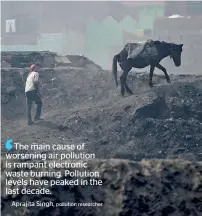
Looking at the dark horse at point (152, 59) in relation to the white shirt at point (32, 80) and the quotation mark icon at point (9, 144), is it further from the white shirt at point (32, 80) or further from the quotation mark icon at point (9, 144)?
the quotation mark icon at point (9, 144)

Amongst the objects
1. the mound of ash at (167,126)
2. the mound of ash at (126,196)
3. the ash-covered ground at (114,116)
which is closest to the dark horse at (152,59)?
the ash-covered ground at (114,116)

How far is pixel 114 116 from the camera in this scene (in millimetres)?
14008

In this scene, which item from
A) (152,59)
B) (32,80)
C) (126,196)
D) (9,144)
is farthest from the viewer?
(152,59)

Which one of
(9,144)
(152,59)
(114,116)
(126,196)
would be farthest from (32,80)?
(126,196)

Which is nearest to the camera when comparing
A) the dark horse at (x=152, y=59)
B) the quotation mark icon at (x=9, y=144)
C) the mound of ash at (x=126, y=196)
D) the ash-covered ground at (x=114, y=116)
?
the mound of ash at (x=126, y=196)

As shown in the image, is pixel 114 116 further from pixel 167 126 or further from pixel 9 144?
pixel 9 144

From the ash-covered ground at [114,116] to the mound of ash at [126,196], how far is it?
459 cm

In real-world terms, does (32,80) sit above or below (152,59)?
below

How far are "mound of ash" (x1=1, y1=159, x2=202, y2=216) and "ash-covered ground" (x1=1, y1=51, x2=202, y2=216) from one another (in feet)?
15.0

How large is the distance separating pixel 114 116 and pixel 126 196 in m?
8.11

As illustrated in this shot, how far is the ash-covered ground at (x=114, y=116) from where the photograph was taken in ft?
41.2

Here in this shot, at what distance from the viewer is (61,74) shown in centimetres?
1872

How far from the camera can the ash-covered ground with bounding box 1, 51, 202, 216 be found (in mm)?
12570

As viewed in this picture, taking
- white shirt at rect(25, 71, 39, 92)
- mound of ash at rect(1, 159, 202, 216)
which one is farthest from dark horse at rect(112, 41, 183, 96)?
mound of ash at rect(1, 159, 202, 216)
